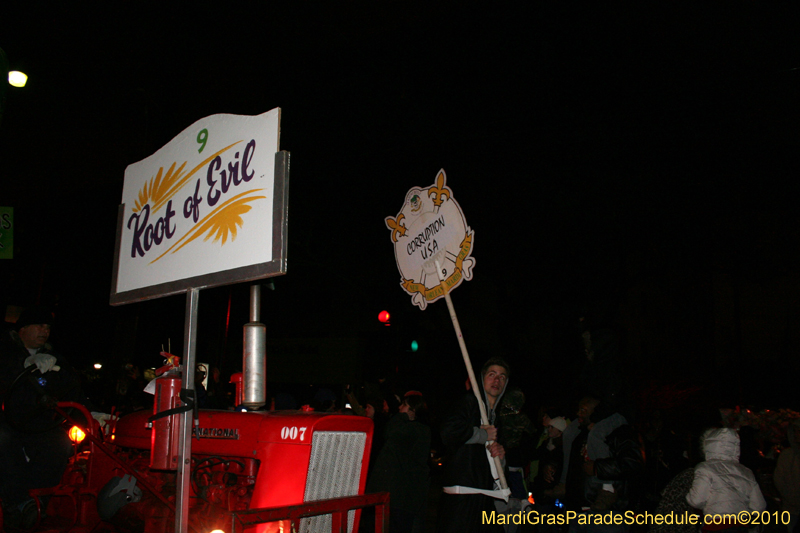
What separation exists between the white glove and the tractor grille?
9.02ft

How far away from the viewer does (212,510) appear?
3604mm

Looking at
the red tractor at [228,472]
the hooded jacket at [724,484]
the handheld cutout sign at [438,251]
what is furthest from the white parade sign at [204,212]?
the hooded jacket at [724,484]

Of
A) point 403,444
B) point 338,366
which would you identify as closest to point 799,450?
point 403,444

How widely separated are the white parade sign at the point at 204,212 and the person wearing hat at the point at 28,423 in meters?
2.47

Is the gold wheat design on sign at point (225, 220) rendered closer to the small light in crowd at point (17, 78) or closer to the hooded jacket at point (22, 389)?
the hooded jacket at point (22, 389)

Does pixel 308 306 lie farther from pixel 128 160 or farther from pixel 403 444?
pixel 403 444

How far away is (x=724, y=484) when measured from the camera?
406 centimetres

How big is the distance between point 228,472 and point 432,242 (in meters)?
2.43

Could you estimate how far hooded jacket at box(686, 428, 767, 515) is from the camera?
4.02 meters

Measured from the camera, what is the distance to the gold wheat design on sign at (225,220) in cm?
228

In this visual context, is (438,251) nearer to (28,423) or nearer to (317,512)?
(317,512)

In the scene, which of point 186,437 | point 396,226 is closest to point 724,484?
point 396,226

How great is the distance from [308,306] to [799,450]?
23297 mm

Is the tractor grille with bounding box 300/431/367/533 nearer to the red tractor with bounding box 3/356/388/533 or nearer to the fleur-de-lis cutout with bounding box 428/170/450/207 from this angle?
the red tractor with bounding box 3/356/388/533
